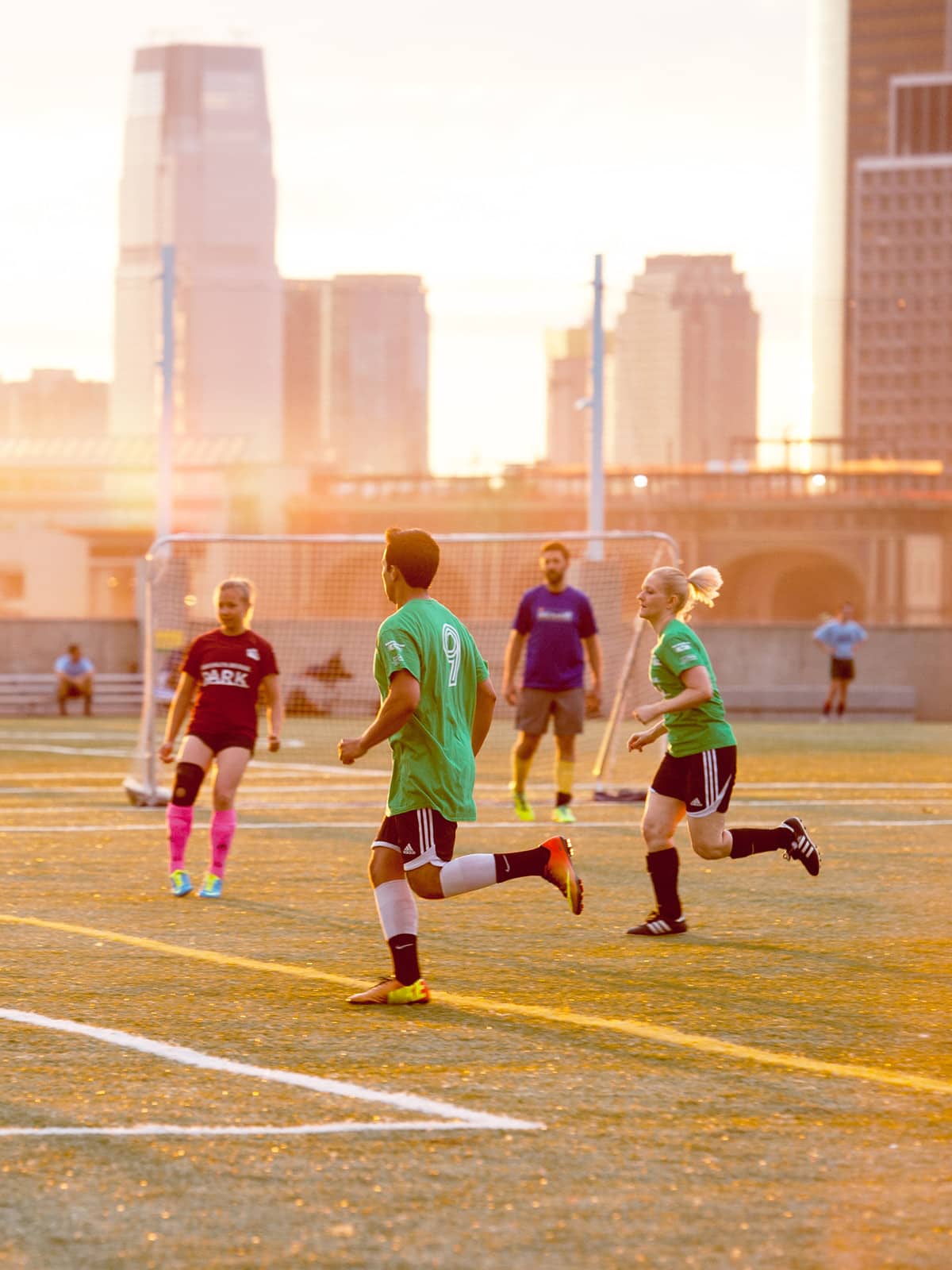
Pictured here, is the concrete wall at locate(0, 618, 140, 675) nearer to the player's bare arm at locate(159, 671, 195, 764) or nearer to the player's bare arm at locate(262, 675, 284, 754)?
the player's bare arm at locate(159, 671, 195, 764)

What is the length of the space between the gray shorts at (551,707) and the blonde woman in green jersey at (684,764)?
4.96 metres

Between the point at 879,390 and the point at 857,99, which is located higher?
the point at 857,99

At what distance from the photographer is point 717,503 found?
12112 centimetres

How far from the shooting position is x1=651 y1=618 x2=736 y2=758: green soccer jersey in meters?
8.26

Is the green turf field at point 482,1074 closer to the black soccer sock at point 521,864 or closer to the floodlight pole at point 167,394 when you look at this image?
the black soccer sock at point 521,864

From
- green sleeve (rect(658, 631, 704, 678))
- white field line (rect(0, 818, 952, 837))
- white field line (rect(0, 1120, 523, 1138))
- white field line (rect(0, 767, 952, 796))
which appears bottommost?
white field line (rect(0, 767, 952, 796))

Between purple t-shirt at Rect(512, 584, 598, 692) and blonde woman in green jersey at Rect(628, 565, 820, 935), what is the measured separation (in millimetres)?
4917

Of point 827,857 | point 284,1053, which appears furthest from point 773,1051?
point 827,857

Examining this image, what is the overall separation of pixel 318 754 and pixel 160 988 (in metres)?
14.2

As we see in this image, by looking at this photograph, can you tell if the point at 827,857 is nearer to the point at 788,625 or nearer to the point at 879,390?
the point at 788,625

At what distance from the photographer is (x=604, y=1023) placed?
6.41 metres

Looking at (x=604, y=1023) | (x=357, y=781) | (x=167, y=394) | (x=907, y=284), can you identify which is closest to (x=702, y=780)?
(x=604, y=1023)

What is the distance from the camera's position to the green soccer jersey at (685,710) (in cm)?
826

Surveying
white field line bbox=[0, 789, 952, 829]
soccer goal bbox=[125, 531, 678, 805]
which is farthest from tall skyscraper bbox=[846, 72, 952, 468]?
white field line bbox=[0, 789, 952, 829]
